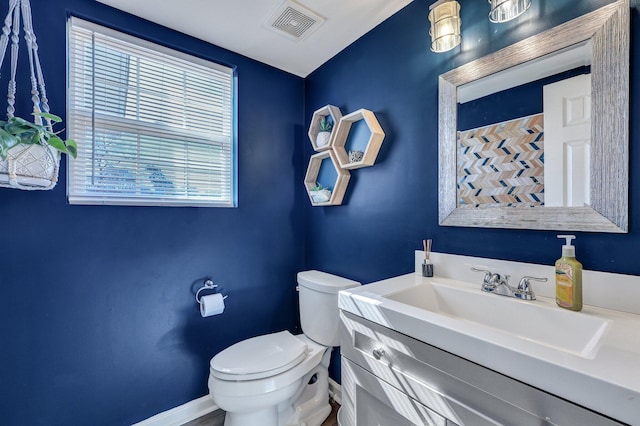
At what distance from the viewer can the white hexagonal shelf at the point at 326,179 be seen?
174 cm

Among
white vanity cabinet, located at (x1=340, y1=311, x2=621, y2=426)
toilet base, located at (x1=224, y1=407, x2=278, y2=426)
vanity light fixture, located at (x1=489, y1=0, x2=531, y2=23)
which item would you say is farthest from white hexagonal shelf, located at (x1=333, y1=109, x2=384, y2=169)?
toilet base, located at (x1=224, y1=407, x2=278, y2=426)

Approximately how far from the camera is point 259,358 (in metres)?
1.41

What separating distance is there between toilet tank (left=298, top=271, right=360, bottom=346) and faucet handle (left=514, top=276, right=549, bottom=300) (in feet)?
2.72

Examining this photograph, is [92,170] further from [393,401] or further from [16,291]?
[393,401]

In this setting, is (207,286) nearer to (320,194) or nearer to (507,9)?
(320,194)

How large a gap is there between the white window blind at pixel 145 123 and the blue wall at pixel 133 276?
2.6 inches

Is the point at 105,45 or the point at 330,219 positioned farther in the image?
the point at 330,219

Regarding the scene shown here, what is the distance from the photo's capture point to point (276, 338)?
1629 mm

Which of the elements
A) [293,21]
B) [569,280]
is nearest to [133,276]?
[293,21]

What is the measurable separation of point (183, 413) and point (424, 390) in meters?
1.54

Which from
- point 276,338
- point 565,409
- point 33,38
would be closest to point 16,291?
point 33,38

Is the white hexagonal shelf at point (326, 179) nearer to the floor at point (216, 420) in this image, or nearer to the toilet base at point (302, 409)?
the toilet base at point (302, 409)

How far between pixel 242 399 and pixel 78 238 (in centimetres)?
112

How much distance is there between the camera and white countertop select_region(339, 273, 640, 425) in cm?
51
